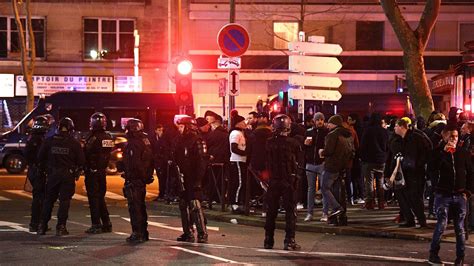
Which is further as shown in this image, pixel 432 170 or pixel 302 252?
pixel 302 252

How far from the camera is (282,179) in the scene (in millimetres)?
12477

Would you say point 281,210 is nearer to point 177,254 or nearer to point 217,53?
point 177,254

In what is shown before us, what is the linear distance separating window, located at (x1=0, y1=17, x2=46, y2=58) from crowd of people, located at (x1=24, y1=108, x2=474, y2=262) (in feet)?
79.1

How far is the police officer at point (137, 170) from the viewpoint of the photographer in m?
13.2

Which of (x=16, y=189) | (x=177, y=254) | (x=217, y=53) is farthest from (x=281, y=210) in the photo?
(x=217, y=53)

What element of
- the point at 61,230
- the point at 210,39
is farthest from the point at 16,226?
the point at 210,39

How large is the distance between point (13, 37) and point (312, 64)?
26.5m

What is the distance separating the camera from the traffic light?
1962 cm

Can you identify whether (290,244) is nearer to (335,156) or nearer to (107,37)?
(335,156)

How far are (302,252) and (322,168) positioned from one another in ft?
12.4

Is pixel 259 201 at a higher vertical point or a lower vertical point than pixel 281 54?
lower

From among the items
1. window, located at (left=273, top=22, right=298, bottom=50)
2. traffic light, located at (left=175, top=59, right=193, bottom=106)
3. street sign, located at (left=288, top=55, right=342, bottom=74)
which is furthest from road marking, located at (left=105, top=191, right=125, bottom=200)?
window, located at (left=273, top=22, right=298, bottom=50)

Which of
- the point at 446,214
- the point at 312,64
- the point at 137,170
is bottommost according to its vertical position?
the point at 446,214

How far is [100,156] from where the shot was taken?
1399 cm
